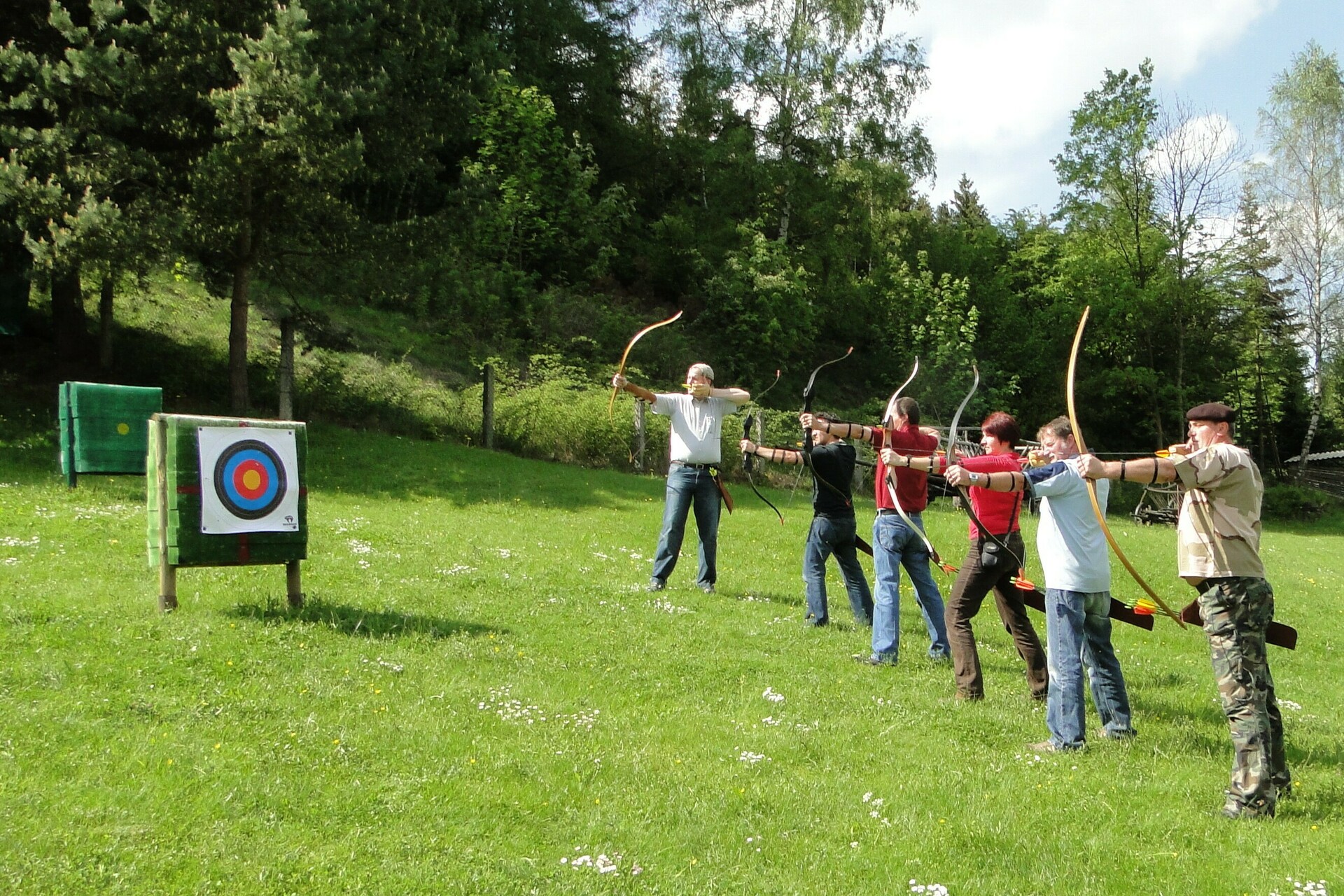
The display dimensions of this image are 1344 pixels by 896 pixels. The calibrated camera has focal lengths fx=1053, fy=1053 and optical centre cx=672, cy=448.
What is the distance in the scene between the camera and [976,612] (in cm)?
700

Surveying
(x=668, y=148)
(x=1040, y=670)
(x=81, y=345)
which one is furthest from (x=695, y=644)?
(x=668, y=148)

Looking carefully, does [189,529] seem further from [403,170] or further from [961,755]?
[403,170]

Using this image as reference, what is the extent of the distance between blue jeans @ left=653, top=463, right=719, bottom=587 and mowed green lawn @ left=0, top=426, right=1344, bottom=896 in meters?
0.34

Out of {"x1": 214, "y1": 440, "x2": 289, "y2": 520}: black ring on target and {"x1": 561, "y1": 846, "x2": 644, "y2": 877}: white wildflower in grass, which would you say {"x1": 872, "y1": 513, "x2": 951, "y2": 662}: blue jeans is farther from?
{"x1": 214, "y1": 440, "x2": 289, "y2": 520}: black ring on target

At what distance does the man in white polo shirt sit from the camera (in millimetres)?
9680

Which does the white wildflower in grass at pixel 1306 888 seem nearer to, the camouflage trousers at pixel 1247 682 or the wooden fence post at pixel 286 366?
the camouflage trousers at pixel 1247 682

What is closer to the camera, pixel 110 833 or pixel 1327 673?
pixel 110 833

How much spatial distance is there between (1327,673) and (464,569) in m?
8.67

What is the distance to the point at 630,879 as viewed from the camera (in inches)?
166

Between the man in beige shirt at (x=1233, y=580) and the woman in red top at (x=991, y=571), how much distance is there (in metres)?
1.24

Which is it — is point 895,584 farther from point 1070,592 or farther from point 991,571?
point 1070,592

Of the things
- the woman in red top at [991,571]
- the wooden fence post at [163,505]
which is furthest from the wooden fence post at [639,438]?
the woman in red top at [991,571]

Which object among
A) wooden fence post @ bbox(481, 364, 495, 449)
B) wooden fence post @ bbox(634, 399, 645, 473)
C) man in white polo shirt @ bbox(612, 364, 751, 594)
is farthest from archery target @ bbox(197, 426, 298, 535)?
wooden fence post @ bbox(634, 399, 645, 473)

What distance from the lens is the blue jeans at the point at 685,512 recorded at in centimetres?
968
